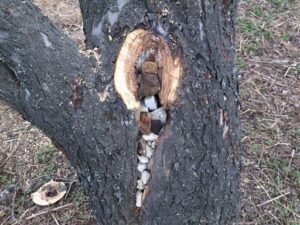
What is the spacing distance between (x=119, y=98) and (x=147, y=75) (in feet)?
0.29

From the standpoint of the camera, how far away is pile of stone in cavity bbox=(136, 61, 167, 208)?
1.12 metres

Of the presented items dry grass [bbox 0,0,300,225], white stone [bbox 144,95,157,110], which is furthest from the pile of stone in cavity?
dry grass [bbox 0,0,300,225]

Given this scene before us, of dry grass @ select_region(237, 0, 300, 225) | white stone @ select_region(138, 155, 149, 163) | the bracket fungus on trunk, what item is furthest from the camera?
dry grass @ select_region(237, 0, 300, 225)

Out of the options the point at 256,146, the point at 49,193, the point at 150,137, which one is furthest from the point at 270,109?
the point at 150,137

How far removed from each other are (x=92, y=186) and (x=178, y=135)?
294 mm

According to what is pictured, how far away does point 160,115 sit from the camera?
45.6 inches

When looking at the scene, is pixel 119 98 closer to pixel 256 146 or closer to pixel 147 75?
pixel 147 75

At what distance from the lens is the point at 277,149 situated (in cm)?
204

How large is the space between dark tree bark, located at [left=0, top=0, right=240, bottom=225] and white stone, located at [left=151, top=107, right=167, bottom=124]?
0.02 metres

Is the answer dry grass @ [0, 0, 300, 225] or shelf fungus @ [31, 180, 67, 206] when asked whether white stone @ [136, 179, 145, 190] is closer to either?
dry grass @ [0, 0, 300, 225]

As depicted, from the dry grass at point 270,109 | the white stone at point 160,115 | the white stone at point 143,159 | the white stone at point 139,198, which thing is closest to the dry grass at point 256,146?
the dry grass at point 270,109

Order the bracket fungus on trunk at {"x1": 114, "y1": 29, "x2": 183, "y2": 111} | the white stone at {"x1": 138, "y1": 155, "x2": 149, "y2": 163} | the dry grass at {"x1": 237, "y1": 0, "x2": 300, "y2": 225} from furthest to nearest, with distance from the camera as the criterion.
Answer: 1. the dry grass at {"x1": 237, "y1": 0, "x2": 300, "y2": 225}
2. the white stone at {"x1": 138, "y1": 155, "x2": 149, "y2": 163}
3. the bracket fungus on trunk at {"x1": 114, "y1": 29, "x2": 183, "y2": 111}

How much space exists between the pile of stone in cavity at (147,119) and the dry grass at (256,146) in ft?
2.22

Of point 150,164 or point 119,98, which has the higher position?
point 119,98
